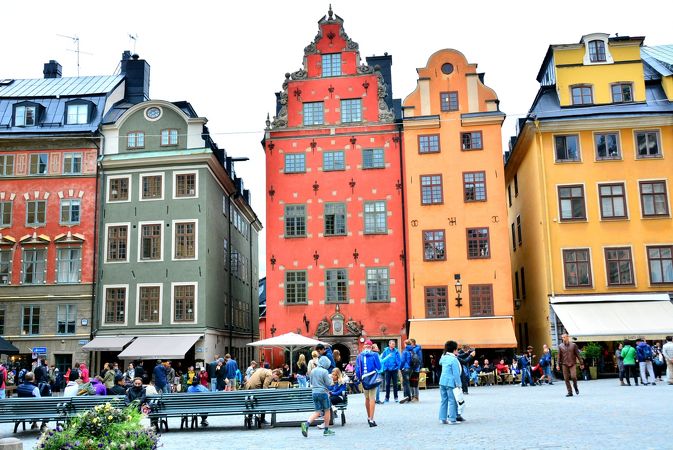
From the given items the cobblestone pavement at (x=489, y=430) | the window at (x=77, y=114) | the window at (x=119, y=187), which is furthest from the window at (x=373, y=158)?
the cobblestone pavement at (x=489, y=430)

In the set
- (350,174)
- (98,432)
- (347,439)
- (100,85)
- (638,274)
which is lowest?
(347,439)

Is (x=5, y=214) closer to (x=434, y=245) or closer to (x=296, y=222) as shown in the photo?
(x=296, y=222)

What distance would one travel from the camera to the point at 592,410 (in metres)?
16.3

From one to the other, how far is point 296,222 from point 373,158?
16.4 ft

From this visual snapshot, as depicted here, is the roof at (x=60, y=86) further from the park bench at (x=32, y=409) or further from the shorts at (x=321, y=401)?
the shorts at (x=321, y=401)

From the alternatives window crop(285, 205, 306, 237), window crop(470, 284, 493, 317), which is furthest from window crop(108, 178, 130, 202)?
window crop(470, 284, 493, 317)

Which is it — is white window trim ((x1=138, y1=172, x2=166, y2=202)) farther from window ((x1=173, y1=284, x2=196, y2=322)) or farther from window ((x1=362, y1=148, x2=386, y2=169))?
window ((x1=362, y1=148, x2=386, y2=169))

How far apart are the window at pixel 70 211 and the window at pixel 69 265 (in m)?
1.48

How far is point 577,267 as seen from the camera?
114 ft

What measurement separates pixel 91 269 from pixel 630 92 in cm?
2846

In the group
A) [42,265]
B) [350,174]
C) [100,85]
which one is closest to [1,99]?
[100,85]

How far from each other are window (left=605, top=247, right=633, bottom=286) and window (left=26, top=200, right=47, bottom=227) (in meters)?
28.0

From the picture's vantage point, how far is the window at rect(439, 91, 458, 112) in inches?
1441

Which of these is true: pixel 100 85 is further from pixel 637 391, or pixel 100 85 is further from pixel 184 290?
pixel 637 391
